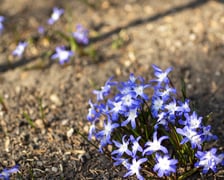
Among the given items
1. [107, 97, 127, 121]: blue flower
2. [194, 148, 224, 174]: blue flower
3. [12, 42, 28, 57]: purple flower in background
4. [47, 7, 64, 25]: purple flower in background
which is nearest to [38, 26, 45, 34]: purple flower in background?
[47, 7, 64, 25]: purple flower in background

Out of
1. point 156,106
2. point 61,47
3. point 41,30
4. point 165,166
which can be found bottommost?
point 165,166

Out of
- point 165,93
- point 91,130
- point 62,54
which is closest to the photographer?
point 165,93

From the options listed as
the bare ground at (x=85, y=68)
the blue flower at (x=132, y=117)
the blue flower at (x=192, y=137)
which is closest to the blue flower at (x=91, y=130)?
the bare ground at (x=85, y=68)

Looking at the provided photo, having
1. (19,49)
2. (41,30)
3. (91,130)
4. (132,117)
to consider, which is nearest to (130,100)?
(132,117)

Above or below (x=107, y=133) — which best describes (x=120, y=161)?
below

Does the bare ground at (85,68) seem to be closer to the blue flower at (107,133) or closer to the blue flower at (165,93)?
the blue flower at (107,133)

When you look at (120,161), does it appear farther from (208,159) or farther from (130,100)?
(208,159)

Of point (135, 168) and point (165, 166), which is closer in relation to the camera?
point (165, 166)

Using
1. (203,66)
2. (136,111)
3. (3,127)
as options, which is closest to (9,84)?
(3,127)
